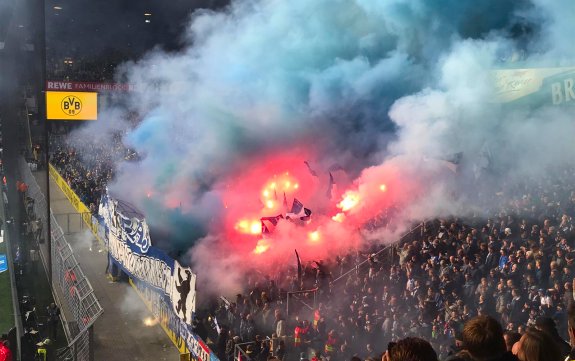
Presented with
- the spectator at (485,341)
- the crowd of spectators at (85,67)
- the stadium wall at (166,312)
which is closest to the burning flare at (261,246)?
the stadium wall at (166,312)

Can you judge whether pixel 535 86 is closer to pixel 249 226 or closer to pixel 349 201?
pixel 349 201

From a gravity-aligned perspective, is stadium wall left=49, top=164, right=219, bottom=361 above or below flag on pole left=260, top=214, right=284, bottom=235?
below

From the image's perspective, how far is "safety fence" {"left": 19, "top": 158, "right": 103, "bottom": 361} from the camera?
8188 millimetres

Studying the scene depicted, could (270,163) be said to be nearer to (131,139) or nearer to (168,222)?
(168,222)

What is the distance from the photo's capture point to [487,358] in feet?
8.88

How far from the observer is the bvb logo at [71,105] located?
2662cm

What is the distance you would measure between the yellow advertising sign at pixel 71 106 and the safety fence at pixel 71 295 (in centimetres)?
1165

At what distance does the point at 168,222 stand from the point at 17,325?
4.29m

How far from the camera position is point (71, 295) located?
1023cm

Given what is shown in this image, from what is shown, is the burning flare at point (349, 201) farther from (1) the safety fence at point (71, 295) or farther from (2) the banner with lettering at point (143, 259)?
(1) the safety fence at point (71, 295)

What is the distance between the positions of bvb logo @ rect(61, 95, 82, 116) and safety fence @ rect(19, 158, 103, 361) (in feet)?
39.2

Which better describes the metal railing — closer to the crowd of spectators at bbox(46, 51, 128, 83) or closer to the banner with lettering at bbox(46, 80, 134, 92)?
the banner with lettering at bbox(46, 80, 134, 92)

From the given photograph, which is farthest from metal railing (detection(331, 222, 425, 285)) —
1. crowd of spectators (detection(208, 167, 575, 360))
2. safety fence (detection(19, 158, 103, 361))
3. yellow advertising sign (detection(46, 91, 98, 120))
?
yellow advertising sign (detection(46, 91, 98, 120))

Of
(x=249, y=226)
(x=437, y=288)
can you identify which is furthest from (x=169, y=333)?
(x=437, y=288)
